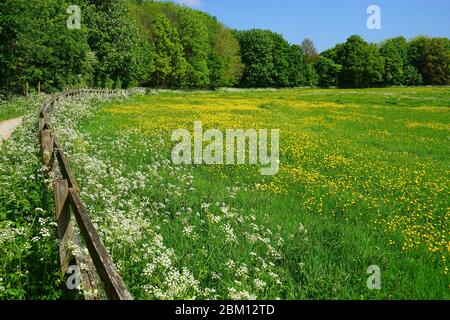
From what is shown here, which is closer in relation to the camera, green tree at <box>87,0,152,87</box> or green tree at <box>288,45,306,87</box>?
green tree at <box>87,0,152,87</box>

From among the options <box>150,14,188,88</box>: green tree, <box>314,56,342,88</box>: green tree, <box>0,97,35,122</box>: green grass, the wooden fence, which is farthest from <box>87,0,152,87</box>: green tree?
<box>314,56,342,88</box>: green tree

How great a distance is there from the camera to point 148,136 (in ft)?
63.0

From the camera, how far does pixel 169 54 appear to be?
88.3m

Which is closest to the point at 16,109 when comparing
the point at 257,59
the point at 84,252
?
the point at 84,252

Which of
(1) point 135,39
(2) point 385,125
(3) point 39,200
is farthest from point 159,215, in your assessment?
(1) point 135,39

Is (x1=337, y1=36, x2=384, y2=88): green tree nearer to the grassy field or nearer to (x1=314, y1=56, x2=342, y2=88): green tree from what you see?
(x1=314, y1=56, x2=342, y2=88): green tree

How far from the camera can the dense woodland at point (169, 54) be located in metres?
37.0

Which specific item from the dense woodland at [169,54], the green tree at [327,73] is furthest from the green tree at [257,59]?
the green tree at [327,73]

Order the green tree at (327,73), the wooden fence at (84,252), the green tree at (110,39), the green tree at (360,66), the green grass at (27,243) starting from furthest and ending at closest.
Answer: the green tree at (327,73)
the green tree at (360,66)
the green tree at (110,39)
the green grass at (27,243)
the wooden fence at (84,252)

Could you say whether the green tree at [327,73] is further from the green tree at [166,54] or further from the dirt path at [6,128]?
the dirt path at [6,128]

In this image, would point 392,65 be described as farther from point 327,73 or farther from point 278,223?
point 278,223

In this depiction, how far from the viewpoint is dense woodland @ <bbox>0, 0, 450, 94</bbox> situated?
37.0 metres
